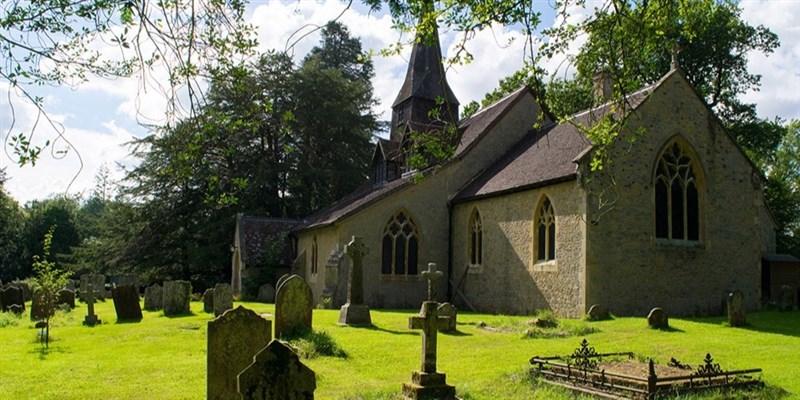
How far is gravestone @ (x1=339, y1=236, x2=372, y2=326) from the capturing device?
16.4 m

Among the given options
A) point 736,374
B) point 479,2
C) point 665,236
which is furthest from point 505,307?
point 479,2

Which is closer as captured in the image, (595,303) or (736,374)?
(736,374)

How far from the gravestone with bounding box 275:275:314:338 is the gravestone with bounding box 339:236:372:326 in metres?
3.63

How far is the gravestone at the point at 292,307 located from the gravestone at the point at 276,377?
735 cm

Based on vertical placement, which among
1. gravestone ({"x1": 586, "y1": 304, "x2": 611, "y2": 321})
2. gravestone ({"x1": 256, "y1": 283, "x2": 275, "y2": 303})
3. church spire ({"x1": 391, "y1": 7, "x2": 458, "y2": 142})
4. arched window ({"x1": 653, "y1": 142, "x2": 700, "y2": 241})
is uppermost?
church spire ({"x1": 391, "y1": 7, "x2": 458, "y2": 142})

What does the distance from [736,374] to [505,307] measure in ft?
43.8

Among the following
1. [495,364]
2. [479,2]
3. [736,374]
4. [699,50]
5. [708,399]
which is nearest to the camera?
[479,2]

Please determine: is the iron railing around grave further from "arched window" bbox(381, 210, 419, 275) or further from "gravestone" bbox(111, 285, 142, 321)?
"arched window" bbox(381, 210, 419, 275)

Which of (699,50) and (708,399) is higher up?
(699,50)

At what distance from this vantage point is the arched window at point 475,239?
24.1 metres

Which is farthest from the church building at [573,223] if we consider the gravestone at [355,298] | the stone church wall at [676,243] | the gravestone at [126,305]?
the gravestone at [126,305]

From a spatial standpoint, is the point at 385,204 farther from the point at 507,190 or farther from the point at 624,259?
the point at 624,259

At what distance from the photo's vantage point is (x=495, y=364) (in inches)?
420

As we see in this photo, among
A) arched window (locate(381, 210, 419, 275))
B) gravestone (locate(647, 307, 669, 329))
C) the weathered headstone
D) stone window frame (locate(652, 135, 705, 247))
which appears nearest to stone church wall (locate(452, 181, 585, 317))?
arched window (locate(381, 210, 419, 275))
